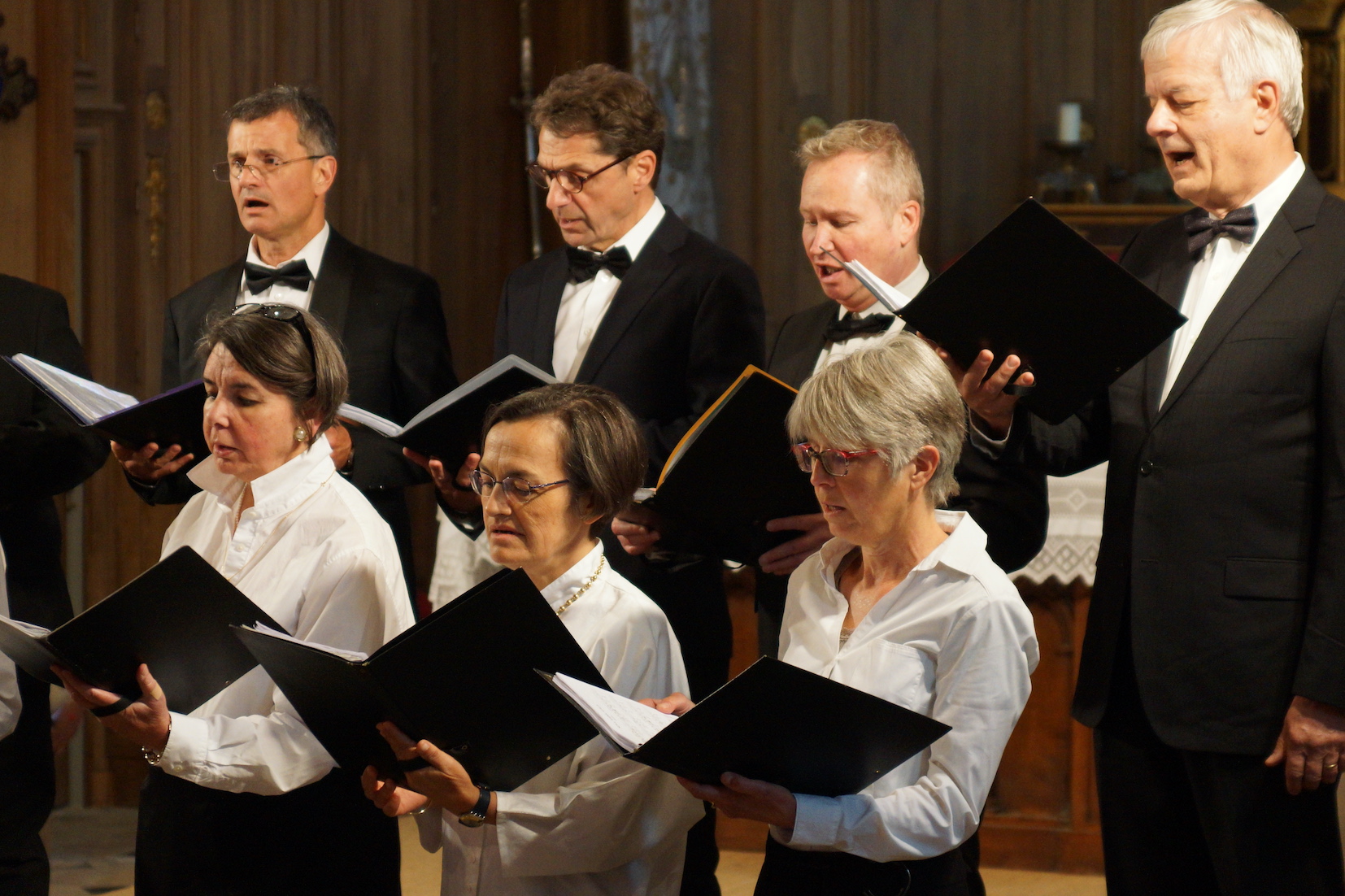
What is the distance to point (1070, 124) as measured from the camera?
599cm

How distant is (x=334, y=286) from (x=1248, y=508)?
78.1 inches

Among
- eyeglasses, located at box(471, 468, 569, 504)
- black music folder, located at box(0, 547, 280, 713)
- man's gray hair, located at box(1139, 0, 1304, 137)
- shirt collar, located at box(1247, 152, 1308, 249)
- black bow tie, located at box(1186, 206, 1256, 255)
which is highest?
man's gray hair, located at box(1139, 0, 1304, 137)

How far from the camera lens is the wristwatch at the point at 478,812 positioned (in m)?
2.09

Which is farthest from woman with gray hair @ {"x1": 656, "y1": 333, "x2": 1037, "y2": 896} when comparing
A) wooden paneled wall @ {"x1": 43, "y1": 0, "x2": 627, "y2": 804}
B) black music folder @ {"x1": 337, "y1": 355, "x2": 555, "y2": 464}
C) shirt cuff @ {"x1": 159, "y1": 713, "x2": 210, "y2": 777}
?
wooden paneled wall @ {"x1": 43, "y1": 0, "x2": 627, "y2": 804}

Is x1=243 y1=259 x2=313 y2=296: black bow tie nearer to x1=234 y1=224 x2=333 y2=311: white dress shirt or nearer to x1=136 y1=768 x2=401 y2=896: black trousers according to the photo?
x1=234 y1=224 x2=333 y2=311: white dress shirt

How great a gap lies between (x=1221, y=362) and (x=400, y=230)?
3.77 meters

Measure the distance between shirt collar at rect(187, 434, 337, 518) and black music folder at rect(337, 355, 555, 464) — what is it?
180 mm

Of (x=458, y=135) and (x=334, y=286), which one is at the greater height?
(x=458, y=135)

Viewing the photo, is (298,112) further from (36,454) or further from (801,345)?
(801,345)

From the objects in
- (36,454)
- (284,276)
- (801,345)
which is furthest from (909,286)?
(36,454)

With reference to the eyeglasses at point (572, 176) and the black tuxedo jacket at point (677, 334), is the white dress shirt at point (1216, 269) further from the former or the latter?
the eyeglasses at point (572, 176)

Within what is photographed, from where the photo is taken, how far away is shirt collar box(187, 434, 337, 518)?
2.45 metres

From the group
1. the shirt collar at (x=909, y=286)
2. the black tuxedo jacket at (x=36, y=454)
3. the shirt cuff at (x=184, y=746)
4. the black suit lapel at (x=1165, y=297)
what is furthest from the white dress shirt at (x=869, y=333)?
the black tuxedo jacket at (x=36, y=454)

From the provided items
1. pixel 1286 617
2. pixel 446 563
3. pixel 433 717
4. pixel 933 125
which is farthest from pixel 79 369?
pixel 933 125
